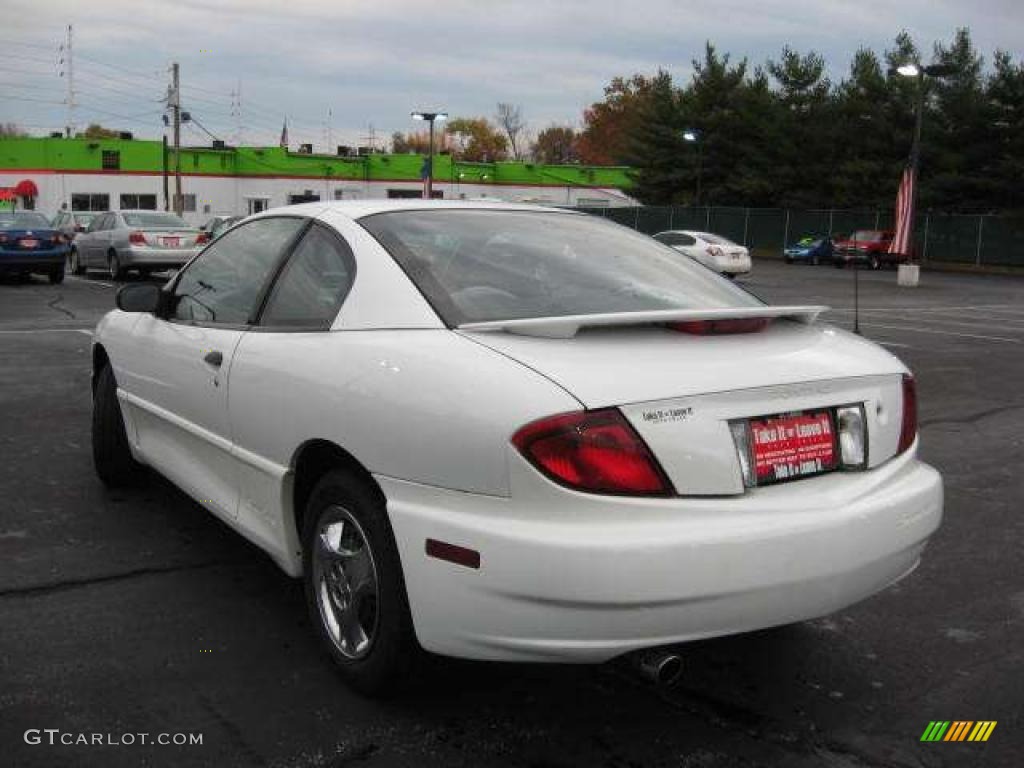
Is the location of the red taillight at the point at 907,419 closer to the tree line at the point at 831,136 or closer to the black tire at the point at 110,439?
the black tire at the point at 110,439

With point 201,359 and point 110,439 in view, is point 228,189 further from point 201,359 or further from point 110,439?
Answer: point 201,359

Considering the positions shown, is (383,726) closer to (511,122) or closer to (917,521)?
(917,521)

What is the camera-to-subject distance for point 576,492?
255cm

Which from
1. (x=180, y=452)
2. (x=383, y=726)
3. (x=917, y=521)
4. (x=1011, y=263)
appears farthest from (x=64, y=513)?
(x=1011, y=263)

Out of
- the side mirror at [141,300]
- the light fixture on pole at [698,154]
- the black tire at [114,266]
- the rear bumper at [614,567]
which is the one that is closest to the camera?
the rear bumper at [614,567]

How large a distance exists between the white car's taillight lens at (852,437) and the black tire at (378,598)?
1.30 m

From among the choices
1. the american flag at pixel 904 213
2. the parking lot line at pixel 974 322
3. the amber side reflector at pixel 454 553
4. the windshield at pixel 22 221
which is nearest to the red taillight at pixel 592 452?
the amber side reflector at pixel 454 553

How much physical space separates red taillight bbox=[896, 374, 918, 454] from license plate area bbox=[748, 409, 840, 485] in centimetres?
40

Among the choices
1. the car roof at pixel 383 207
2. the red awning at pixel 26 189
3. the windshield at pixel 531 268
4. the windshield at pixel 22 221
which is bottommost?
the windshield at pixel 22 221

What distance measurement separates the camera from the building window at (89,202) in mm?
59812

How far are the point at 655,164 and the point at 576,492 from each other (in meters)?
57.8

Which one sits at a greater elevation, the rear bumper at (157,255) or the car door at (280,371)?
the car door at (280,371)

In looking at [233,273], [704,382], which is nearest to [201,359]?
[233,273]

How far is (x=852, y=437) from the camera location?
3.03m
